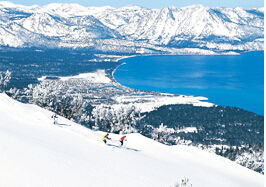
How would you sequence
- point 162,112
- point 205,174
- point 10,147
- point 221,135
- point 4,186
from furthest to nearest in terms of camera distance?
point 162,112
point 221,135
point 205,174
point 10,147
point 4,186

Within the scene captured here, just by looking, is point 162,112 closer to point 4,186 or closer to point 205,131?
point 205,131

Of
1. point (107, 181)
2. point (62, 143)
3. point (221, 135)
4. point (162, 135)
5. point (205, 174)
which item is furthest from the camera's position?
point (221, 135)

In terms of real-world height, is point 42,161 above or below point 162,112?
above

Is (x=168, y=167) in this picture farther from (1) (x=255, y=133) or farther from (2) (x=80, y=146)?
(1) (x=255, y=133)

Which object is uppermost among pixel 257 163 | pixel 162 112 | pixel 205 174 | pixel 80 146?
pixel 80 146

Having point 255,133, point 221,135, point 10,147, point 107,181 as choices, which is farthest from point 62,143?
point 255,133

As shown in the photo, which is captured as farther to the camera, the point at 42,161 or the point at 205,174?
the point at 205,174
